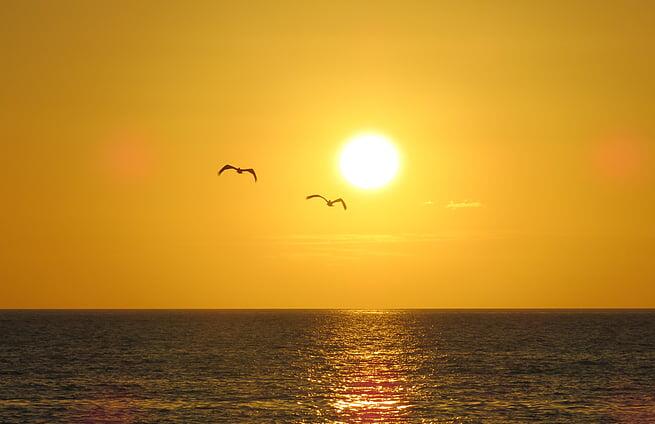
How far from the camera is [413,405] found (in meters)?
77.6

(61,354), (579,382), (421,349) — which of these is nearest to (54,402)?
(579,382)

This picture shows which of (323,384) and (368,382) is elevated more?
(368,382)

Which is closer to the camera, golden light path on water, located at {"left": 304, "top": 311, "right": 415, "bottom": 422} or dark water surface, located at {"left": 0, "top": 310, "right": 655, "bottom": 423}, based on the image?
dark water surface, located at {"left": 0, "top": 310, "right": 655, "bottom": 423}

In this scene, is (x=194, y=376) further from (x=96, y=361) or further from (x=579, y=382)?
(x=579, y=382)

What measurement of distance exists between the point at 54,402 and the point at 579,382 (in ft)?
167

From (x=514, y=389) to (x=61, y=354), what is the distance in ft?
237

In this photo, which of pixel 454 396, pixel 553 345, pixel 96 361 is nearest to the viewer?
pixel 454 396

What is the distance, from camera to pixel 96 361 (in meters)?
124

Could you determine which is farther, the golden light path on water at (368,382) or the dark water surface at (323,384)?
the golden light path on water at (368,382)

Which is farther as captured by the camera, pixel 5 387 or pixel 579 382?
pixel 579 382

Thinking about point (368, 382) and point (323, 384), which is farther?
point (368, 382)

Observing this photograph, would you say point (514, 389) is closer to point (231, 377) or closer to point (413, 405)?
point (413, 405)

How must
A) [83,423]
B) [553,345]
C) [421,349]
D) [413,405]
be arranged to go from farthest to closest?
[553,345] < [421,349] < [413,405] < [83,423]

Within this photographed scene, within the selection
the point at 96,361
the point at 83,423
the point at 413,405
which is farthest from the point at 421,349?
the point at 83,423
